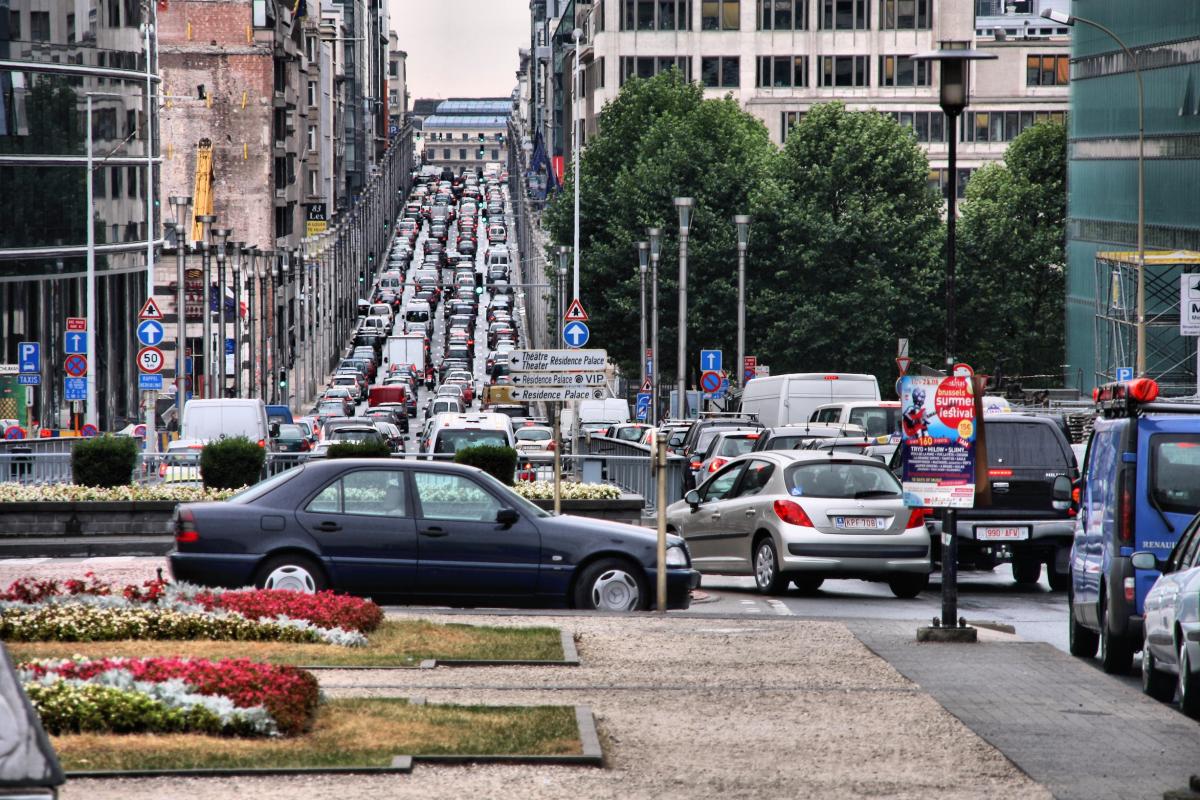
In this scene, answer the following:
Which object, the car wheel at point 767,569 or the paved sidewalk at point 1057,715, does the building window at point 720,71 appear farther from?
the paved sidewalk at point 1057,715

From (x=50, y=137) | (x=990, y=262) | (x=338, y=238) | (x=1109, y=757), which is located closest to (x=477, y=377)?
(x=338, y=238)

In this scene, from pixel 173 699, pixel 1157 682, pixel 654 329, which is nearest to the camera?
pixel 173 699

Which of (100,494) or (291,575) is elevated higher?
(291,575)

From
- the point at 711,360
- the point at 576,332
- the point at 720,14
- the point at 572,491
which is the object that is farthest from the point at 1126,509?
the point at 720,14

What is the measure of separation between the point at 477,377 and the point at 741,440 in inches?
3312

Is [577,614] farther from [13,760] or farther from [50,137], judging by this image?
[50,137]

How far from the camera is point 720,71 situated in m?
109

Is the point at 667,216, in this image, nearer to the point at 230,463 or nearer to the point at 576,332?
the point at 576,332

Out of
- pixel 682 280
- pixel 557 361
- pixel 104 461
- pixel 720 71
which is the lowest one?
pixel 104 461

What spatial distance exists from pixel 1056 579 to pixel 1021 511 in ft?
3.26

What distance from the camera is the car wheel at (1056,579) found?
2208 centimetres

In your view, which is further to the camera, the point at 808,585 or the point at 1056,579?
the point at 1056,579

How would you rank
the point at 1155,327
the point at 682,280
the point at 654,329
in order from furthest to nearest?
the point at 1155,327
the point at 654,329
the point at 682,280

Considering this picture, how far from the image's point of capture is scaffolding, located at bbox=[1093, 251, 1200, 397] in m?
65.2
